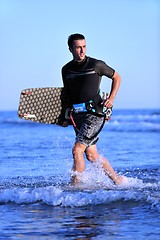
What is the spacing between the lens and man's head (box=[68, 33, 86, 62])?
741 cm

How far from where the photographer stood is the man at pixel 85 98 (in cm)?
757

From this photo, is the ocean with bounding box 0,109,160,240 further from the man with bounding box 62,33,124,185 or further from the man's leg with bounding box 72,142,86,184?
the man with bounding box 62,33,124,185

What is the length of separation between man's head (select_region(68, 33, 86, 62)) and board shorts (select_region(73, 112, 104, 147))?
2.20 feet

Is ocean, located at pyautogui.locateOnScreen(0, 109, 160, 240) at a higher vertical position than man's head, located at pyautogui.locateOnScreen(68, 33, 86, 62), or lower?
lower

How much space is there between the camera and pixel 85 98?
7.64 metres

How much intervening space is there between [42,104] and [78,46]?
1392 millimetres

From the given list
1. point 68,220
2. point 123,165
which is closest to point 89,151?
point 68,220

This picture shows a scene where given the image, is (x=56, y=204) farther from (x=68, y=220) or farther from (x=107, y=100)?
(x=107, y=100)

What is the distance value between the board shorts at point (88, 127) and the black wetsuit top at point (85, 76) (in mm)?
194

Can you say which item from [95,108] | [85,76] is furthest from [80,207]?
[85,76]

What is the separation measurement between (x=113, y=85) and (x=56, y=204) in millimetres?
1712

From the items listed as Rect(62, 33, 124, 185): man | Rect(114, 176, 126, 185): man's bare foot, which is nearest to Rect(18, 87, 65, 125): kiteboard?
Rect(62, 33, 124, 185): man

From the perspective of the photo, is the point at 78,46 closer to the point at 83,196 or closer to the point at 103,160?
the point at 103,160

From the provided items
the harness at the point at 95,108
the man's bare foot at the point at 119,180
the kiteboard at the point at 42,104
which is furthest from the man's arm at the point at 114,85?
the man's bare foot at the point at 119,180
